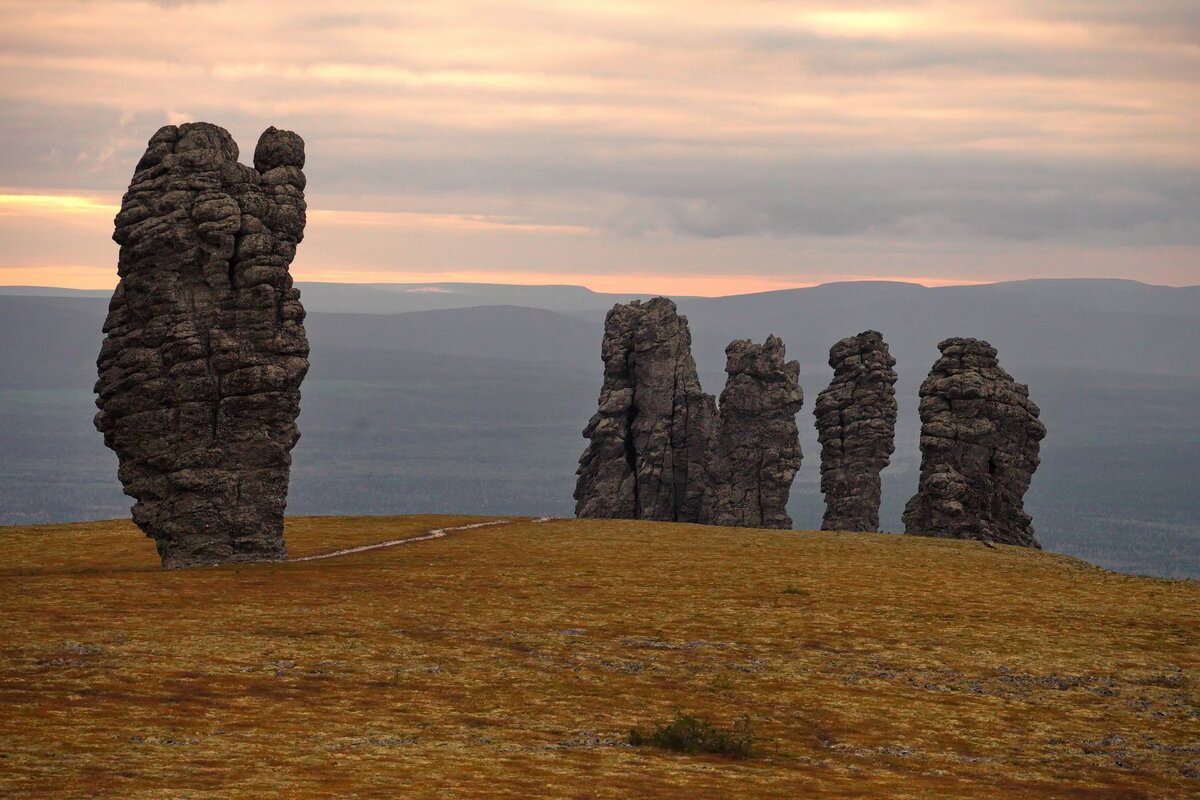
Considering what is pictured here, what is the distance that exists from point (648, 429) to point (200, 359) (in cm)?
7606

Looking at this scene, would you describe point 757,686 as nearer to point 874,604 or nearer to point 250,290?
point 874,604

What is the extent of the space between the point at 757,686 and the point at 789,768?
35.1 ft

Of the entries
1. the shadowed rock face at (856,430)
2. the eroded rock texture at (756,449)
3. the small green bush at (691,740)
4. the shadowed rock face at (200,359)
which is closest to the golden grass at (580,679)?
the small green bush at (691,740)

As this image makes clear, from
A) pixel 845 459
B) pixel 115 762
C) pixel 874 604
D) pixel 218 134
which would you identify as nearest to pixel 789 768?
pixel 115 762

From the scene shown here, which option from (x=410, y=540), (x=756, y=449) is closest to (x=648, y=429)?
(x=756, y=449)

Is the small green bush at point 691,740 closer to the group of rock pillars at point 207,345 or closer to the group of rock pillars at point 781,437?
the group of rock pillars at point 207,345

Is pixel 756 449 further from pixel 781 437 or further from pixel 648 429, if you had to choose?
pixel 648 429

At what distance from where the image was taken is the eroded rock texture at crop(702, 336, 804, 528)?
149125mm

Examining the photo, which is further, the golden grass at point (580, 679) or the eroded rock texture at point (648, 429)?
the eroded rock texture at point (648, 429)

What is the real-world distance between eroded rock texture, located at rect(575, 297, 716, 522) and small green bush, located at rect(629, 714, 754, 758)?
10912 cm

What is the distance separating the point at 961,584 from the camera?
8075 cm

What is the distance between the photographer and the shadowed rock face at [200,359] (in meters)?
85.2

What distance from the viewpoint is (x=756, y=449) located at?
491ft

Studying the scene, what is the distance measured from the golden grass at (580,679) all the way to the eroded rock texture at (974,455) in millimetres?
39202
